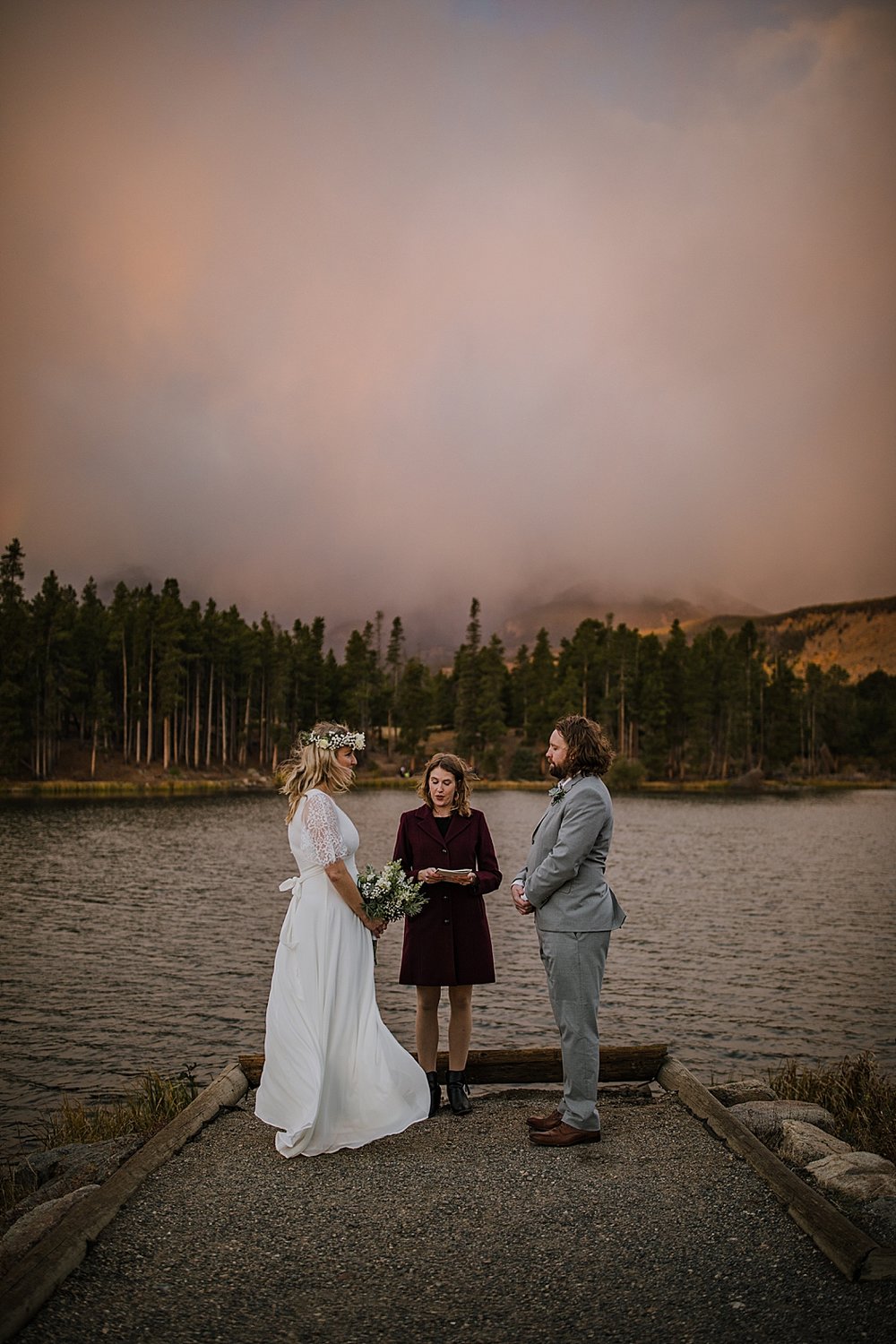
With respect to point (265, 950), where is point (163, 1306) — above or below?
above

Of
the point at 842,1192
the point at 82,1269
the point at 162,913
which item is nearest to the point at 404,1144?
the point at 82,1269

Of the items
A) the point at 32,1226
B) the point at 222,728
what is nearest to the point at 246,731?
the point at 222,728

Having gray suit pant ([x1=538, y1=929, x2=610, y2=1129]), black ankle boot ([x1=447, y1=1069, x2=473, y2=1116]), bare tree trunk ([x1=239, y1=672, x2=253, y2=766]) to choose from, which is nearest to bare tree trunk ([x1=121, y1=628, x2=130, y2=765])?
bare tree trunk ([x1=239, y1=672, x2=253, y2=766])

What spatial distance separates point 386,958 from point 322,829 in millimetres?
14182

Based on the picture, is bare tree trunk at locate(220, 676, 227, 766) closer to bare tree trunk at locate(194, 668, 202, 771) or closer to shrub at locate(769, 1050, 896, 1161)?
bare tree trunk at locate(194, 668, 202, 771)

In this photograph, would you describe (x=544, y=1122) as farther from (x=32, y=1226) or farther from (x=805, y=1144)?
(x=32, y=1226)

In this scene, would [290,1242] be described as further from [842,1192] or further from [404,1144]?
[842,1192]

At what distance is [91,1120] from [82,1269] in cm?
597

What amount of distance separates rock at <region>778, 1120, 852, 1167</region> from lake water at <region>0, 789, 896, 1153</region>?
4.21 m

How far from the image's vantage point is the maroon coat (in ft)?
24.5

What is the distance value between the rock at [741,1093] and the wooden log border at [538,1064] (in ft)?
5.52

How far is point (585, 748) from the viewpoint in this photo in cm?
677

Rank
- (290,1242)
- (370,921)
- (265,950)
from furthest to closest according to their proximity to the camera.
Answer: (265,950) < (370,921) < (290,1242)

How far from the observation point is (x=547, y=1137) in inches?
268
